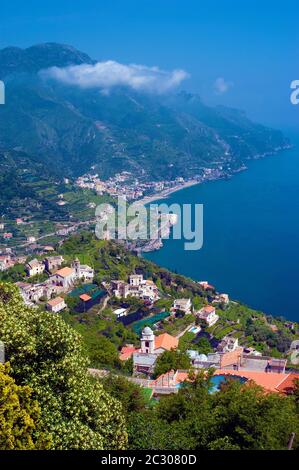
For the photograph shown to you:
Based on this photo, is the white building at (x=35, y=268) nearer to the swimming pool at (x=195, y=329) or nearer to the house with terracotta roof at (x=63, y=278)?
the house with terracotta roof at (x=63, y=278)

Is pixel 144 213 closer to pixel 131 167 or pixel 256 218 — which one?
pixel 256 218

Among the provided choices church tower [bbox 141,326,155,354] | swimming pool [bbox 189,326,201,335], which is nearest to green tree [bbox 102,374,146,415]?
church tower [bbox 141,326,155,354]

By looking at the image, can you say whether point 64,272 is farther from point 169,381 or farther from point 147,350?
point 169,381

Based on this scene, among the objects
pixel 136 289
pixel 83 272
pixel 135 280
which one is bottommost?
pixel 136 289

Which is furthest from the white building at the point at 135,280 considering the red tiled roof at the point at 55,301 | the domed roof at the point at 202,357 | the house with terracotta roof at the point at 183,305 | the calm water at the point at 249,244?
the domed roof at the point at 202,357

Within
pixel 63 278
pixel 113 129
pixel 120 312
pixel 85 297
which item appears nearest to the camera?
pixel 120 312

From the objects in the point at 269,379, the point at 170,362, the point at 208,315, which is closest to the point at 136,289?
Result: the point at 208,315

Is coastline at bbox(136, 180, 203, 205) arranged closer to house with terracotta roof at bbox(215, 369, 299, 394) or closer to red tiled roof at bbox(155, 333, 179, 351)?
red tiled roof at bbox(155, 333, 179, 351)
